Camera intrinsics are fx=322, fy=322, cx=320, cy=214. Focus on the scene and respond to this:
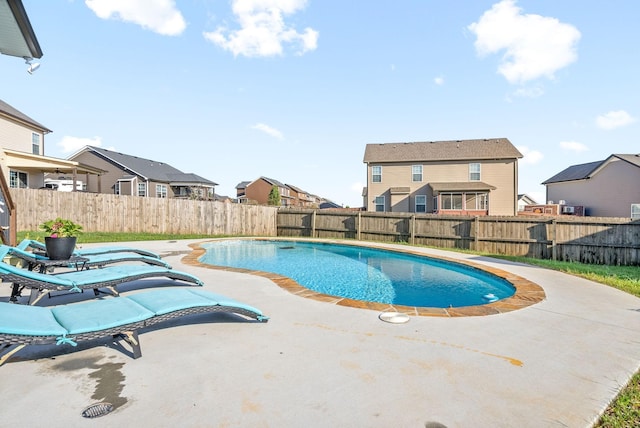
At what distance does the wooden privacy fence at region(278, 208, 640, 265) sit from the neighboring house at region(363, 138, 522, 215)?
27.4 ft

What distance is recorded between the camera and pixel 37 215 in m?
14.7

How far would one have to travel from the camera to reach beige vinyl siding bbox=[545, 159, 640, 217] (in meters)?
24.1

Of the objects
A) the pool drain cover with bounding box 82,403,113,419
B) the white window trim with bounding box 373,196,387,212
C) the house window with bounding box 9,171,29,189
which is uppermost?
the house window with bounding box 9,171,29,189

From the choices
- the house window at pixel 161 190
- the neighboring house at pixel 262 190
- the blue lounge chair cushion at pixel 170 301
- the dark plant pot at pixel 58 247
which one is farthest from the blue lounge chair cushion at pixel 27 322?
the neighboring house at pixel 262 190

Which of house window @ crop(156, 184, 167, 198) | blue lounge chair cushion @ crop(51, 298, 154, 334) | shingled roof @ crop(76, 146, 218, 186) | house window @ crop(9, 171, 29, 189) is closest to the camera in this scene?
blue lounge chair cushion @ crop(51, 298, 154, 334)

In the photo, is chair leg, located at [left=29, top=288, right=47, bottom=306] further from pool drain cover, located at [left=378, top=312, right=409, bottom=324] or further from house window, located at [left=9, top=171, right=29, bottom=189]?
house window, located at [left=9, top=171, right=29, bottom=189]

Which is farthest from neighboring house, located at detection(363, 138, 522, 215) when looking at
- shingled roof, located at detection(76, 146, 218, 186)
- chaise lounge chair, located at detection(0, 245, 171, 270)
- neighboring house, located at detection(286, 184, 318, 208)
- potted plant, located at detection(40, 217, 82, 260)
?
neighboring house, located at detection(286, 184, 318, 208)

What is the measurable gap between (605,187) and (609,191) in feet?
1.82

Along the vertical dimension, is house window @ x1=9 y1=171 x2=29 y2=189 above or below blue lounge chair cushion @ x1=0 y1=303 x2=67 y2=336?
above

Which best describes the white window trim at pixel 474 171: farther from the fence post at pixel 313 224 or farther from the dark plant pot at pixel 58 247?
the dark plant pot at pixel 58 247

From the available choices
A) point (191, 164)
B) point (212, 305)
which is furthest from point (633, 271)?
point (191, 164)

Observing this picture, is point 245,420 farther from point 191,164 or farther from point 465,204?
point 191,164

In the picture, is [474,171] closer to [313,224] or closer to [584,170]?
[584,170]

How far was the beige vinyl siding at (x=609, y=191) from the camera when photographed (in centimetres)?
2414
